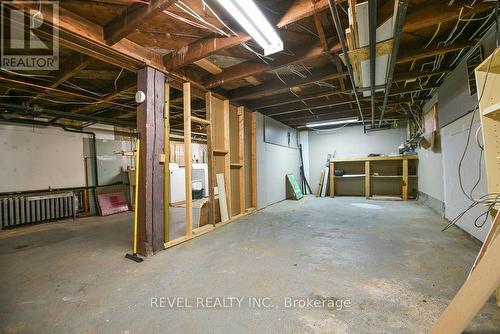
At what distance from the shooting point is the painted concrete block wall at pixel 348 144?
687 cm

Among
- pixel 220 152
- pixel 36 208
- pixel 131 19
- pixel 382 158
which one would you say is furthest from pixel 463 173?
pixel 36 208

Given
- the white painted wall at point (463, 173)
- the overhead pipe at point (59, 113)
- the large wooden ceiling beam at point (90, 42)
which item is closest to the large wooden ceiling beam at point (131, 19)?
the large wooden ceiling beam at point (90, 42)

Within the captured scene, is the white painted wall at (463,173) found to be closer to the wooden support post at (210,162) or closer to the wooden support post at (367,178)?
the wooden support post at (367,178)

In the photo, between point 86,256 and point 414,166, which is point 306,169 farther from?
point 86,256

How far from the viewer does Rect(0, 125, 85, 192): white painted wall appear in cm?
401

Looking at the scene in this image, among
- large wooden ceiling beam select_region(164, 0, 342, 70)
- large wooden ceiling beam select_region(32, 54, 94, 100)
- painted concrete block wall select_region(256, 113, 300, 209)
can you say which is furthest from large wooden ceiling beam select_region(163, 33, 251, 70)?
painted concrete block wall select_region(256, 113, 300, 209)

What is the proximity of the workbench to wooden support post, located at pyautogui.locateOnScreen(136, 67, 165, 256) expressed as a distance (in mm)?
5520

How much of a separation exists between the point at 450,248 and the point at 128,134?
677 centimetres

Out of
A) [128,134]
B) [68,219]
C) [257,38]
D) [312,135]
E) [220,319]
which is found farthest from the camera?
[312,135]

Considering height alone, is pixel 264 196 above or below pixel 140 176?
below

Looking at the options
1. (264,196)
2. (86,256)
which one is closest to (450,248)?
(264,196)

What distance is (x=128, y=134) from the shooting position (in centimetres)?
590

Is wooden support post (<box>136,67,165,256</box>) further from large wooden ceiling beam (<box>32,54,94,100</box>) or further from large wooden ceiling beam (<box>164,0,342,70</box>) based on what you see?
large wooden ceiling beam (<box>32,54,94,100</box>)

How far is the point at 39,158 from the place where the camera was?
4359 millimetres
